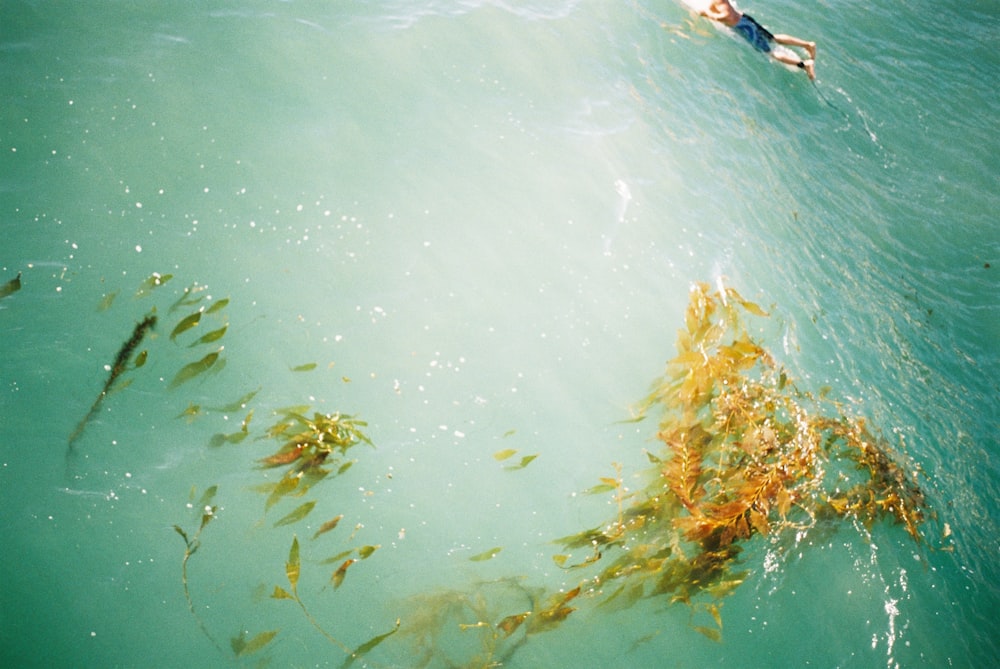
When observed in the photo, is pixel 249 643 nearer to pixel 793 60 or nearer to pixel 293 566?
pixel 293 566

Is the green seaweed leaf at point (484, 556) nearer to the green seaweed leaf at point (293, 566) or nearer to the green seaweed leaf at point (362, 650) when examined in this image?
the green seaweed leaf at point (362, 650)

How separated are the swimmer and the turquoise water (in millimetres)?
1484

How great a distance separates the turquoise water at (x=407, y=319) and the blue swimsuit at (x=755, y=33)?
1.55 metres

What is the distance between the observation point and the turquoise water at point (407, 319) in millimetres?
2541

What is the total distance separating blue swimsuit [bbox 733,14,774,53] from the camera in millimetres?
5391

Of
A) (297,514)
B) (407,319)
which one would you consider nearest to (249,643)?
(297,514)

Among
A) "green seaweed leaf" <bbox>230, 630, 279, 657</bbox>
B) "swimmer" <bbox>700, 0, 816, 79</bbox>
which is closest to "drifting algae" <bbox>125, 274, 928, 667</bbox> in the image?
"green seaweed leaf" <bbox>230, 630, 279, 657</bbox>

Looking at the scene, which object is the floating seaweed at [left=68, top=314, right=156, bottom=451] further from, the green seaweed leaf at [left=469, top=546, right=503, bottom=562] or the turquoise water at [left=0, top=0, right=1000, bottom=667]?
the green seaweed leaf at [left=469, top=546, right=503, bottom=562]

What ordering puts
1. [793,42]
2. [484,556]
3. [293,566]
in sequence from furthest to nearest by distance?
1. [793,42]
2. [484,556]
3. [293,566]

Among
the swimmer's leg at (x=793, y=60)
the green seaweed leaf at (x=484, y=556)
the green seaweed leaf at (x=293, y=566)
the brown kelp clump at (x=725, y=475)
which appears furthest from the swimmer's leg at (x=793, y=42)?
the green seaweed leaf at (x=293, y=566)

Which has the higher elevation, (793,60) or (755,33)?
(755,33)

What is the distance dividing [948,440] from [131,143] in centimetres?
571

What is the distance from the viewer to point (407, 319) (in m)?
3.09

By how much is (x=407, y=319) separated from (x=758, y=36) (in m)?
5.05
